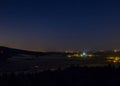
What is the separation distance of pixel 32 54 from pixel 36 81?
66.5m

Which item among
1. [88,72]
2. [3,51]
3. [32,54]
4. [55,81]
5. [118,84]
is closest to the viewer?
[118,84]

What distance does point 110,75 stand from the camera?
1443 inches

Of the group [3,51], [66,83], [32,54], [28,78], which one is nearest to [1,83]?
[28,78]

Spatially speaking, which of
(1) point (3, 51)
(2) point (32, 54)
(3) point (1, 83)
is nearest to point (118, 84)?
(3) point (1, 83)

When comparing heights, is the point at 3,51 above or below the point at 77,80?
above

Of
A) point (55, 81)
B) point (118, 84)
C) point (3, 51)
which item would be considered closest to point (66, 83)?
point (55, 81)

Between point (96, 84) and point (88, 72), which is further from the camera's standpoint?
point (88, 72)

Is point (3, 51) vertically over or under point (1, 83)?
over

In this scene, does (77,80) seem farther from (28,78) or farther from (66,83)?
(28,78)

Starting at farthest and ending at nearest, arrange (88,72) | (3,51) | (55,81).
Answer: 1. (3,51)
2. (88,72)
3. (55,81)

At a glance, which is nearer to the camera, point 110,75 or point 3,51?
point 110,75

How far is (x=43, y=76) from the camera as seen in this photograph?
3628cm

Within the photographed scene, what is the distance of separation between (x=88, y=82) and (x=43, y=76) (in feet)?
13.1

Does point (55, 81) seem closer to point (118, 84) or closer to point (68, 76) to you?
point (68, 76)
